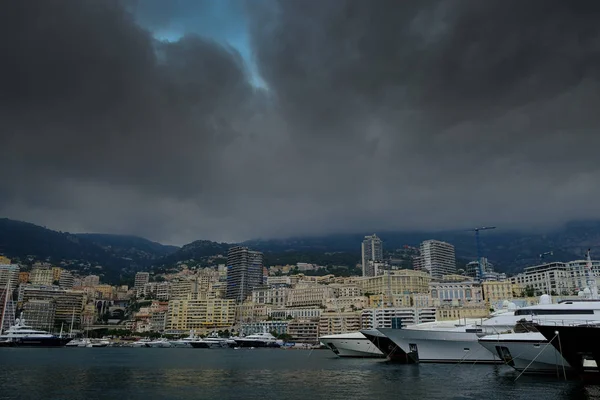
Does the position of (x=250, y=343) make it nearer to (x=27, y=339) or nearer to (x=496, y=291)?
(x=27, y=339)

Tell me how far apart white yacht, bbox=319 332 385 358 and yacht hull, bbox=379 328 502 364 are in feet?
55.0

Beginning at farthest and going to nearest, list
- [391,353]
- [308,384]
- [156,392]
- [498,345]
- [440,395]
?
1. [391,353]
2. [498,345]
3. [308,384]
4. [156,392]
5. [440,395]

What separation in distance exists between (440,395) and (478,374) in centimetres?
1577

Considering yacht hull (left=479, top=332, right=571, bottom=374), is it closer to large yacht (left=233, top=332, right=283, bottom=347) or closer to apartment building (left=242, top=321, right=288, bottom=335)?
large yacht (left=233, top=332, right=283, bottom=347)

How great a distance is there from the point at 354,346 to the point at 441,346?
2445 centimetres

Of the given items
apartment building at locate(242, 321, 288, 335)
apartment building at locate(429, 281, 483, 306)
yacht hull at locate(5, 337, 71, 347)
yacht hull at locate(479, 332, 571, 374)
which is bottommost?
yacht hull at locate(5, 337, 71, 347)

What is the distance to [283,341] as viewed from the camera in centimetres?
17575

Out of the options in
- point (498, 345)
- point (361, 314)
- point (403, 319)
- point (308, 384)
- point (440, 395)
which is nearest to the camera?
point (440, 395)

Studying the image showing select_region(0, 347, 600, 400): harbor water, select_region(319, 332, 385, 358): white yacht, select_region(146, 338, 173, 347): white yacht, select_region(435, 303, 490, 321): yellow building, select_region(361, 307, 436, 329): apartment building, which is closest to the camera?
select_region(0, 347, 600, 400): harbor water

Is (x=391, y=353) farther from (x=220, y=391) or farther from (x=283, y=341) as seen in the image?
(x=283, y=341)

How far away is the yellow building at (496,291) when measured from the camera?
561ft

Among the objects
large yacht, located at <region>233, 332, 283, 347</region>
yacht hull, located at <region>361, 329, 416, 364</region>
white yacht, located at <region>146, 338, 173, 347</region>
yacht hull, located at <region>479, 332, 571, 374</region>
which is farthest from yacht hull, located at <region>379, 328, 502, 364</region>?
white yacht, located at <region>146, 338, 173, 347</region>

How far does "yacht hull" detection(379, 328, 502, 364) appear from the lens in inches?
2360

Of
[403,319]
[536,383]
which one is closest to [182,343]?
[403,319]
